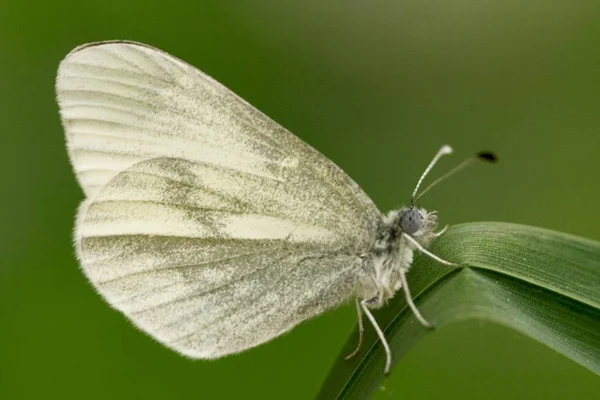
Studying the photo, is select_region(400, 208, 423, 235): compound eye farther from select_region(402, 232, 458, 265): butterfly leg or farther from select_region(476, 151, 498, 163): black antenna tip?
select_region(476, 151, 498, 163): black antenna tip

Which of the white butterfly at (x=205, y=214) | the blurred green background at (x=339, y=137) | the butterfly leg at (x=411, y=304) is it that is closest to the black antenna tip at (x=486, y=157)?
the white butterfly at (x=205, y=214)

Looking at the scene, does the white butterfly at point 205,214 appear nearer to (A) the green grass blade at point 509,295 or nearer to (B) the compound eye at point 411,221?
(B) the compound eye at point 411,221

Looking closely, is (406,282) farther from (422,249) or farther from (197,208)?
(197,208)

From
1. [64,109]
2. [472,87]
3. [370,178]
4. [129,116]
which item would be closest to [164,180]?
[129,116]

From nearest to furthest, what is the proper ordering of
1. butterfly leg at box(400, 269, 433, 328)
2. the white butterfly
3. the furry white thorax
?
1. butterfly leg at box(400, 269, 433, 328)
2. the furry white thorax
3. the white butterfly

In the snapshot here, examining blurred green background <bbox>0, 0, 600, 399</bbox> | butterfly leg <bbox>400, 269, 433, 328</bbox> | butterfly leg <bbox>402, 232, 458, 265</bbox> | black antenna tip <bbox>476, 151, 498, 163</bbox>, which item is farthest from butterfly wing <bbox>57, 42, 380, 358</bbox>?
blurred green background <bbox>0, 0, 600, 399</bbox>

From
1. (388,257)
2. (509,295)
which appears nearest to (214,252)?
(388,257)
